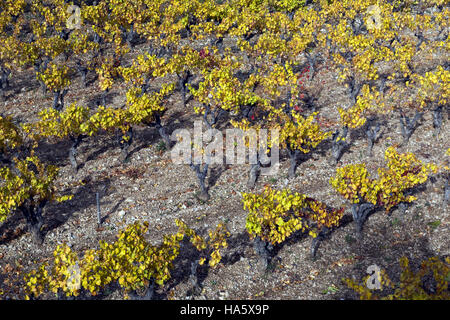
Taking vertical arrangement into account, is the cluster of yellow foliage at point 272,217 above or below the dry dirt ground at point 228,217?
above

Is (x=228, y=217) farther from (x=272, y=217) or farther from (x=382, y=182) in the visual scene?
(x=382, y=182)

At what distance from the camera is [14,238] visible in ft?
70.0

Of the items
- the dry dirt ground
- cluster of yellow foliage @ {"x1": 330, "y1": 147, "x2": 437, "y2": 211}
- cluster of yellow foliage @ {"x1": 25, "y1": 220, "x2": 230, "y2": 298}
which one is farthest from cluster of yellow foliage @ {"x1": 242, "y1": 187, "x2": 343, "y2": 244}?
cluster of yellow foliage @ {"x1": 25, "y1": 220, "x2": 230, "y2": 298}

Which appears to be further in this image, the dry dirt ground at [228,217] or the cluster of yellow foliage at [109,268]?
the dry dirt ground at [228,217]

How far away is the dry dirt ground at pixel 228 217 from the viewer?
18.0 metres

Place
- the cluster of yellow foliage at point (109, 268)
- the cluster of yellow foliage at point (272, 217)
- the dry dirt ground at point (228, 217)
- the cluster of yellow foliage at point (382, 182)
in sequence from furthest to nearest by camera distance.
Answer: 1. the cluster of yellow foliage at point (382, 182)
2. the dry dirt ground at point (228, 217)
3. the cluster of yellow foliage at point (272, 217)
4. the cluster of yellow foliage at point (109, 268)

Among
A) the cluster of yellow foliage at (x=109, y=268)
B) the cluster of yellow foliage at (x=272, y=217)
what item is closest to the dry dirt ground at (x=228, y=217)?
the cluster of yellow foliage at (x=272, y=217)

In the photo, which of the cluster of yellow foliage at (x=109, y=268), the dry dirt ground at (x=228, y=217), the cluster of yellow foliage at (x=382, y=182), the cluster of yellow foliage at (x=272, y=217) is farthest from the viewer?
the cluster of yellow foliage at (x=382, y=182)

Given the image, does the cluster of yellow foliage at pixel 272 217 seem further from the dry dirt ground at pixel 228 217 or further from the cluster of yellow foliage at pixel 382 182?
the dry dirt ground at pixel 228 217

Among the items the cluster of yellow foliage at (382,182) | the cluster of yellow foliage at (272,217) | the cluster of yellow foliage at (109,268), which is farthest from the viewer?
the cluster of yellow foliage at (382,182)

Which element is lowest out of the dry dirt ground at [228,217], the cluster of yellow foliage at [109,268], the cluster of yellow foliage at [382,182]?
the dry dirt ground at [228,217]

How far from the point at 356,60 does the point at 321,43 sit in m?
7.38

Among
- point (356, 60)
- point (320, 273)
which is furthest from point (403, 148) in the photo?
point (320, 273)

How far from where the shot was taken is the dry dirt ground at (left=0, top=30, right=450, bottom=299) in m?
18.0
